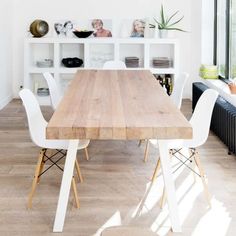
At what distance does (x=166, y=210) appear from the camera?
10.9 feet

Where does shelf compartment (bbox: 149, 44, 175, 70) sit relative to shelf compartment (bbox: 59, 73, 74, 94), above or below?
above

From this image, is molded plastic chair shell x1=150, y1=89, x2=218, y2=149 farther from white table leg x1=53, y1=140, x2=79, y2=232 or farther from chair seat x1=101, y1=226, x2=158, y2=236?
chair seat x1=101, y1=226, x2=158, y2=236

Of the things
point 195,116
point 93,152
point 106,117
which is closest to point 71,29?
point 93,152

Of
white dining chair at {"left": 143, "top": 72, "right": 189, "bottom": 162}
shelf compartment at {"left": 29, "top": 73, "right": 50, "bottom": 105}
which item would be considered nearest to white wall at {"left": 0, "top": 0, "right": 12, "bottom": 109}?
shelf compartment at {"left": 29, "top": 73, "right": 50, "bottom": 105}

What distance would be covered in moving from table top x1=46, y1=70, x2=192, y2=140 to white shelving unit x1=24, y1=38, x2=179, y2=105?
122 inches

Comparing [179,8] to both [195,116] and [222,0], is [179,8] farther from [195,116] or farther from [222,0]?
[195,116]

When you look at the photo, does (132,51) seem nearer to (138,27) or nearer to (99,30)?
(138,27)

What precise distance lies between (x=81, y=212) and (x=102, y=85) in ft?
4.49

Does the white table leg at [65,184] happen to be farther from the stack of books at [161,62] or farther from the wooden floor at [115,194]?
the stack of books at [161,62]

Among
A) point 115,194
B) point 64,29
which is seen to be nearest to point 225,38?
point 64,29

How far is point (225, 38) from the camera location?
21.8 ft

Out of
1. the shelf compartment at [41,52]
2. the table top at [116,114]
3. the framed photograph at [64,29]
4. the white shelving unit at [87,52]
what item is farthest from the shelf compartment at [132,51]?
A: the table top at [116,114]

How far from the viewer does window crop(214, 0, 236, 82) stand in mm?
Result: 6242

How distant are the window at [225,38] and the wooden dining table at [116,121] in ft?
8.23
